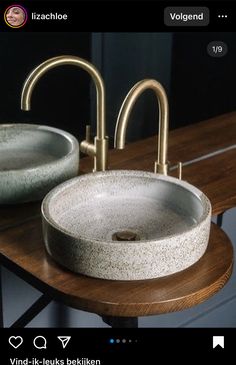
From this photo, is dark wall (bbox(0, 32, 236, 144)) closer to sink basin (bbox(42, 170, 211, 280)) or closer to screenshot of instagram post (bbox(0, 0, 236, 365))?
screenshot of instagram post (bbox(0, 0, 236, 365))

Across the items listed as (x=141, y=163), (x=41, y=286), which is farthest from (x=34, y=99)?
(x=41, y=286)

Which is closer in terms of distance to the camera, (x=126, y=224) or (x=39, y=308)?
(x=126, y=224)

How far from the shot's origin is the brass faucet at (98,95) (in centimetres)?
103

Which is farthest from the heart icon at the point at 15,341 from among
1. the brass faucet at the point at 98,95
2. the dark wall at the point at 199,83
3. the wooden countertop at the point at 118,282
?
the dark wall at the point at 199,83

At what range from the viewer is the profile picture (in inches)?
48.3

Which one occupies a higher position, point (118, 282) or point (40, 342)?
point (118, 282)

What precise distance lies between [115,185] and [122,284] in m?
0.24

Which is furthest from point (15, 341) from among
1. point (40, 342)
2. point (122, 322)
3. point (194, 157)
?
point (194, 157)

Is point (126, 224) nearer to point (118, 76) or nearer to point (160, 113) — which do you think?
point (160, 113)

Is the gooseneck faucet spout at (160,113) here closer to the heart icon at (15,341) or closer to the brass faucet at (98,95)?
the brass faucet at (98,95)

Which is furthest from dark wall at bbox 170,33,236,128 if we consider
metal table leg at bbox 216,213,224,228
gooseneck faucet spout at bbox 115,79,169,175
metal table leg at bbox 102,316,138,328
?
metal table leg at bbox 102,316,138,328

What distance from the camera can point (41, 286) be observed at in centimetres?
94

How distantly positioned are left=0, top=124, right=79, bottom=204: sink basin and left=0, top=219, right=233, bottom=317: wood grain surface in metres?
0.12

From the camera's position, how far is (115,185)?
112 cm
